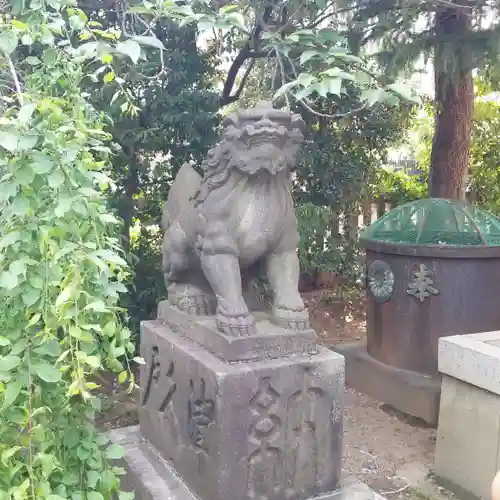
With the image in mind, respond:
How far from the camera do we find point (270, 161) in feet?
7.15

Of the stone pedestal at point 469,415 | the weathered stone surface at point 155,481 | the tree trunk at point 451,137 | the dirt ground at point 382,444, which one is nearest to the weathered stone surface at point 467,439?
the stone pedestal at point 469,415

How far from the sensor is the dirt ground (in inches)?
125

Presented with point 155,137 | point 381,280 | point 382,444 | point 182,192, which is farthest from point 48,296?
point 381,280

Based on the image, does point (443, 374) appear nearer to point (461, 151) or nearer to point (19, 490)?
point (19, 490)

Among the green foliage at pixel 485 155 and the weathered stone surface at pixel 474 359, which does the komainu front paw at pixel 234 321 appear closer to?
the weathered stone surface at pixel 474 359

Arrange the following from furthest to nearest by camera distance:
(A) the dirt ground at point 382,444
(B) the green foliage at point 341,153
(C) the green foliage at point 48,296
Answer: (B) the green foliage at point 341,153
(A) the dirt ground at point 382,444
(C) the green foliage at point 48,296

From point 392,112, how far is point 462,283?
272 cm

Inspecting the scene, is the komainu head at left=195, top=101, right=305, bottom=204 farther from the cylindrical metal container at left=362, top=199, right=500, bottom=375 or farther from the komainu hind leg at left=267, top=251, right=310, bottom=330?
the cylindrical metal container at left=362, top=199, right=500, bottom=375

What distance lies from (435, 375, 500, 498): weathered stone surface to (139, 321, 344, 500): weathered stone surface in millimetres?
1013

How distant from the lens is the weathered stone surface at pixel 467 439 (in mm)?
2902

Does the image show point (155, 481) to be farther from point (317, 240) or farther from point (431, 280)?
point (317, 240)

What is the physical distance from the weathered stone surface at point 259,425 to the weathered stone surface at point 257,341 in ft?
0.10

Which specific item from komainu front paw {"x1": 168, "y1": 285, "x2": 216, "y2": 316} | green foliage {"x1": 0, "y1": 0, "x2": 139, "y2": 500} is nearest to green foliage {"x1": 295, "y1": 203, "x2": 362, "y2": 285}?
komainu front paw {"x1": 168, "y1": 285, "x2": 216, "y2": 316}

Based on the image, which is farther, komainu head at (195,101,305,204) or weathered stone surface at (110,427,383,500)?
weathered stone surface at (110,427,383,500)
